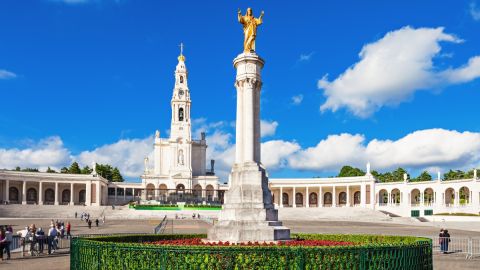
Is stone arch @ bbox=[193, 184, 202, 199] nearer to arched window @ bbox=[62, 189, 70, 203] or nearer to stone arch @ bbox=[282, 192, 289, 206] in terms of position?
Result: stone arch @ bbox=[282, 192, 289, 206]

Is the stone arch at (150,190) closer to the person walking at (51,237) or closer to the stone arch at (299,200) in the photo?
the stone arch at (299,200)

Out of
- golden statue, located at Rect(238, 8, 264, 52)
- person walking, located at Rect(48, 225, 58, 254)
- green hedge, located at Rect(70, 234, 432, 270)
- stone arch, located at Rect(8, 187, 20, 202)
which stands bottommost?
stone arch, located at Rect(8, 187, 20, 202)

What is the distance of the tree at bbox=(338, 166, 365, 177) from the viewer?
13262cm

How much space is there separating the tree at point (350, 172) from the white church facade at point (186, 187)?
10.4 m

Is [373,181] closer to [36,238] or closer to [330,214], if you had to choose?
[330,214]

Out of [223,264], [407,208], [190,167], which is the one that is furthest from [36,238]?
[190,167]

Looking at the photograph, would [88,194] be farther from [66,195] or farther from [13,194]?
[13,194]

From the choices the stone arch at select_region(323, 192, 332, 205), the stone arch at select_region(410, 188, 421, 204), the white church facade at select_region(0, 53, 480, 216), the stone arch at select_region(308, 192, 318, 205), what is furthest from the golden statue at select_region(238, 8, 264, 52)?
the stone arch at select_region(308, 192, 318, 205)

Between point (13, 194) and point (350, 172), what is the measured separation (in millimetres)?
87206

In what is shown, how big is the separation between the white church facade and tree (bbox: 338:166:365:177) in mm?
10357

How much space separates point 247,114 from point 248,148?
69.6 inches

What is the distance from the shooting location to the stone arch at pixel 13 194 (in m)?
97.9

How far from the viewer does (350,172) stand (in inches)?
5310

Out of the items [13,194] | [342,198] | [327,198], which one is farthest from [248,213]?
[327,198]
